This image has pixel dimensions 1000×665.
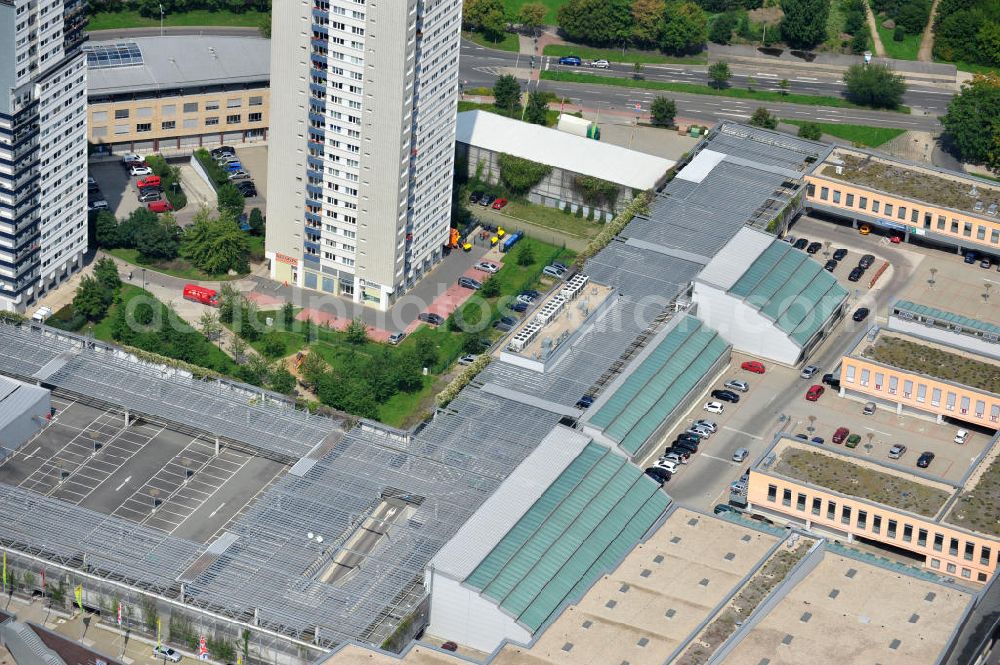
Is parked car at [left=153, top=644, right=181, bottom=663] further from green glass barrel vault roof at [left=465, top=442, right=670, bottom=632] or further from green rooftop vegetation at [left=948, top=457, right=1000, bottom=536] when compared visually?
green rooftop vegetation at [left=948, top=457, right=1000, bottom=536]

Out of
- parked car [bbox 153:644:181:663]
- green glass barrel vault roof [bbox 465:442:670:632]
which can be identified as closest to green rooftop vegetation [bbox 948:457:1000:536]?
green glass barrel vault roof [bbox 465:442:670:632]

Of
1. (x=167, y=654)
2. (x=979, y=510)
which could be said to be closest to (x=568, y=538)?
(x=167, y=654)

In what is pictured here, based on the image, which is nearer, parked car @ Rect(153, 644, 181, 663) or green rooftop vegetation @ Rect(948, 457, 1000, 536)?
parked car @ Rect(153, 644, 181, 663)

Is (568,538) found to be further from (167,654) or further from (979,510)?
(979,510)

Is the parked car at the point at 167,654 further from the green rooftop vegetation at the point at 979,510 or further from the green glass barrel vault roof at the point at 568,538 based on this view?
the green rooftop vegetation at the point at 979,510

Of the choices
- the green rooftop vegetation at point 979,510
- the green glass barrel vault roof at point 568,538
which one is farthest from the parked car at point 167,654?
the green rooftop vegetation at point 979,510

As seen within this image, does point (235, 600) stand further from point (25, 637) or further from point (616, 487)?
point (616, 487)
